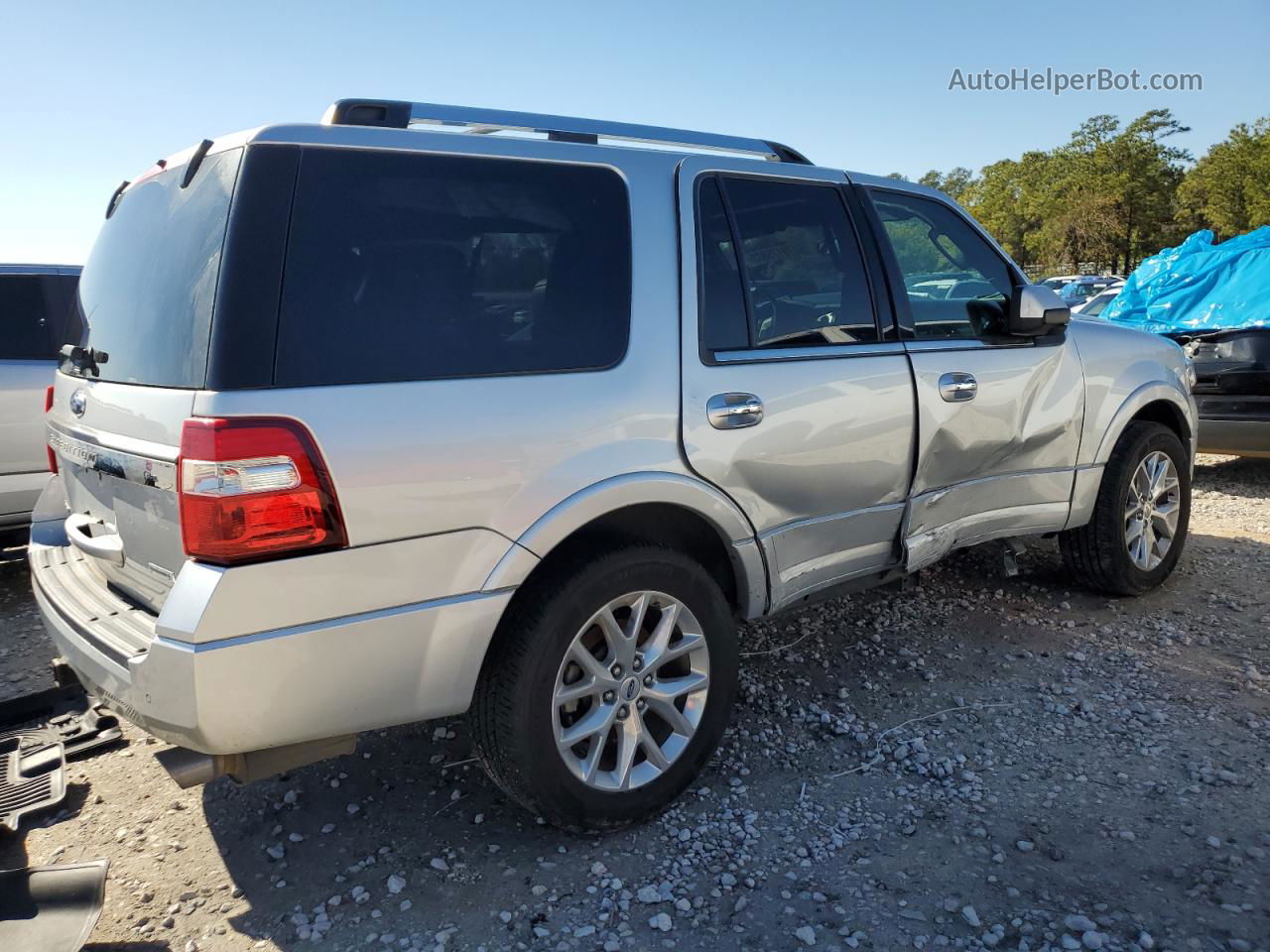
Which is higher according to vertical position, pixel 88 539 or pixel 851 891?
pixel 88 539

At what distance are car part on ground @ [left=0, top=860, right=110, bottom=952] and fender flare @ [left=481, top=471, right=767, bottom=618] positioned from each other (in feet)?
4.23

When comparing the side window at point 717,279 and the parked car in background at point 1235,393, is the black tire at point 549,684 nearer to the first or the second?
the side window at point 717,279

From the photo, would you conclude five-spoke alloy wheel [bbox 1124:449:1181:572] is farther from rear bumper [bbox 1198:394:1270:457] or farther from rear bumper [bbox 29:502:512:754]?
rear bumper [bbox 29:502:512:754]

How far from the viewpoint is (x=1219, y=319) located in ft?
30.6

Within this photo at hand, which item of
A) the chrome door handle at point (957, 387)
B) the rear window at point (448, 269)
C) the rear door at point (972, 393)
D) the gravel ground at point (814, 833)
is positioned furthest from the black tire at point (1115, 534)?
the rear window at point (448, 269)

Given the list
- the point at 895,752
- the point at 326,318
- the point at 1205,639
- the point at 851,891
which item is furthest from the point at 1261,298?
the point at 326,318

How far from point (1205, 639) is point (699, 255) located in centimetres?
307

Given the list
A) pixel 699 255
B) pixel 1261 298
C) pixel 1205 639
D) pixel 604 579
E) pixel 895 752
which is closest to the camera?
pixel 604 579

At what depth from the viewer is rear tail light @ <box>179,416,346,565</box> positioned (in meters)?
2.04

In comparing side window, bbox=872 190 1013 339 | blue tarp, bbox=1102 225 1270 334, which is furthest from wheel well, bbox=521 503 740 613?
blue tarp, bbox=1102 225 1270 334

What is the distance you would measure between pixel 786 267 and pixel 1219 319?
820 cm

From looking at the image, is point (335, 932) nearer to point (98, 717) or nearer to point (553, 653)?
point (553, 653)

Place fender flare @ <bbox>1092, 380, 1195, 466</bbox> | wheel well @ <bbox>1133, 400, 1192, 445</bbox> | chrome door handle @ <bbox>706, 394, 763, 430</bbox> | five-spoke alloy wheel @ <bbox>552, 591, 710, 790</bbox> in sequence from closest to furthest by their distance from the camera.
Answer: five-spoke alloy wheel @ <bbox>552, 591, 710, 790</bbox>
chrome door handle @ <bbox>706, 394, 763, 430</bbox>
fender flare @ <bbox>1092, 380, 1195, 466</bbox>
wheel well @ <bbox>1133, 400, 1192, 445</bbox>

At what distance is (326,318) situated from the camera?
86.0 inches
